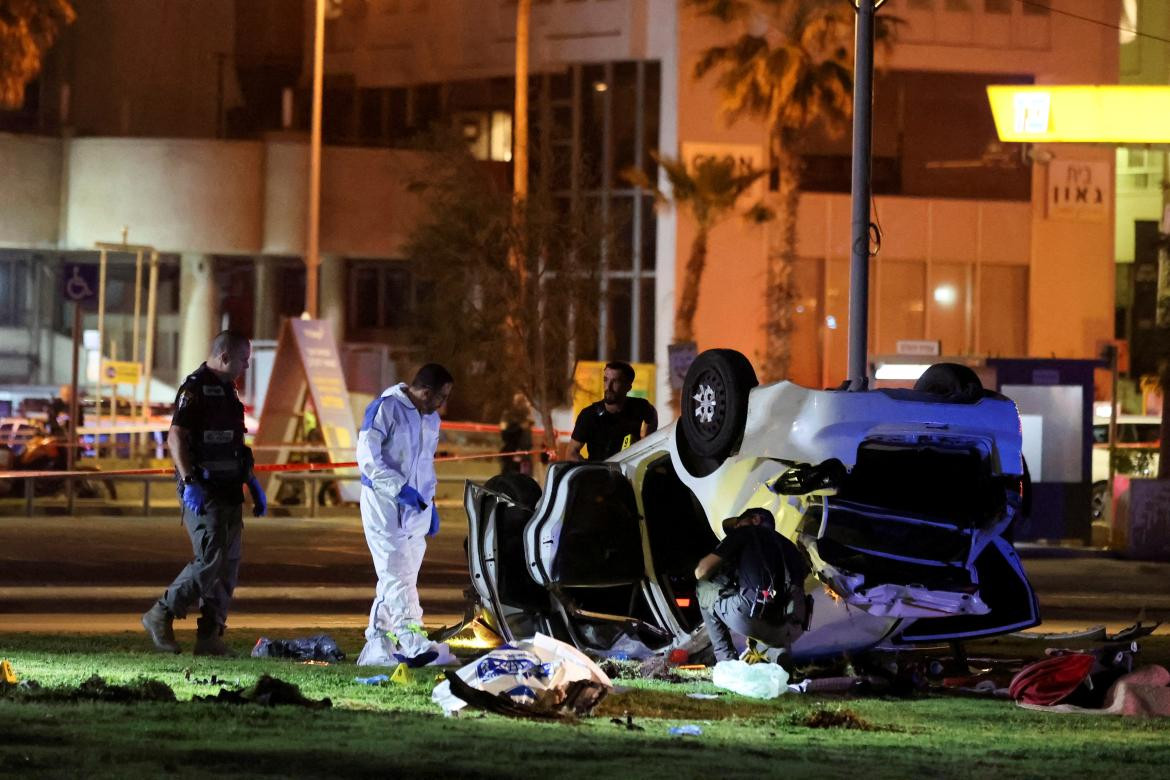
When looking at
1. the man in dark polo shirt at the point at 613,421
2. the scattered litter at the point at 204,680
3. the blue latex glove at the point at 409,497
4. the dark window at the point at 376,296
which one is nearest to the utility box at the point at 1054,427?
the man in dark polo shirt at the point at 613,421

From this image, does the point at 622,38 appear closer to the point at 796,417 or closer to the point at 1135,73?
the point at 1135,73

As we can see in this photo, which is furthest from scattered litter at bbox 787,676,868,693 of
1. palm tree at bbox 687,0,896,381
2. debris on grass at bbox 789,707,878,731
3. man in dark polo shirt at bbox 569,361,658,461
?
palm tree at bbox 687,0,896,381

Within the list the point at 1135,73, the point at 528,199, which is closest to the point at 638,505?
the point at 528,199

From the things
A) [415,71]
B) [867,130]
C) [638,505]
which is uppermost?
[415,71]

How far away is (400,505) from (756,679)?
233cm

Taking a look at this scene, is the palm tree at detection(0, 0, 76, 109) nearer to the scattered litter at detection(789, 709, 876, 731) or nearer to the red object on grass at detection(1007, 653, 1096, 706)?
the red object on grass at detection(1007, 653, 1096, 706)

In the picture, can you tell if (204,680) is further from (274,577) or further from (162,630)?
(274,577)

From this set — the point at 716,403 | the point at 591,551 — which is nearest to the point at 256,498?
the point at 591,551

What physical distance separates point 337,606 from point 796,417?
644 cm

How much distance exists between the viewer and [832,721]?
29.3 feet

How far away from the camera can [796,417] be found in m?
9.92

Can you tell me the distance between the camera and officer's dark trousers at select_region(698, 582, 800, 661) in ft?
32.4

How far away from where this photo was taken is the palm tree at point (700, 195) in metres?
39.8

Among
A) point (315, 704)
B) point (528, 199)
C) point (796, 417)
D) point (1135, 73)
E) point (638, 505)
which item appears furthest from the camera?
point (1135, 73)
